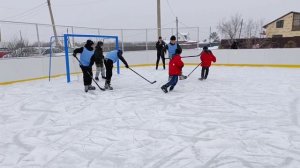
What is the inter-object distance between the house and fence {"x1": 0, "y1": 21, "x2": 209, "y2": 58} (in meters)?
22.2

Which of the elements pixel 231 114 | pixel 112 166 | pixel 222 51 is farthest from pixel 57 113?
pixel 222 51

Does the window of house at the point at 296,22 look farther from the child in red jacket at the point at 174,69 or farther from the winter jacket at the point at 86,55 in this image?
the winter jacket at the point at 86,55

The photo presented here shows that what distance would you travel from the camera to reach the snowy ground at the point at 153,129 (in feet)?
8.67

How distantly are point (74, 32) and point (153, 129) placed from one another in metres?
8.05

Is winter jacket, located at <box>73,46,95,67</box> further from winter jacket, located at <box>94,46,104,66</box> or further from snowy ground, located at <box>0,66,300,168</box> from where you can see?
winter jacket, located at <box>94,46,104,66</box>

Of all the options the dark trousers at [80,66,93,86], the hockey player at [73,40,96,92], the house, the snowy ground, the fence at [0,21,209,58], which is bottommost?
the snowy ground

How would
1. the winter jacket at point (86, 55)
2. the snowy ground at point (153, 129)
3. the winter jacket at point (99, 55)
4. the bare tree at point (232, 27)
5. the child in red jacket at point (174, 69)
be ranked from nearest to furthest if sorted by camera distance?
1. the snowy ground at point (153, 129)
2. the child in red jacket at point (174, 69)
3. the winter jacket at point (86, 55)
4. the winter jacket at point (99, 55)
5. the bare tree at point (232, 27)

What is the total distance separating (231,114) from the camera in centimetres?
413

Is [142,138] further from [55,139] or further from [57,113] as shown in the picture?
[57,113]

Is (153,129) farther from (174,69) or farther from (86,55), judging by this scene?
(86,55)

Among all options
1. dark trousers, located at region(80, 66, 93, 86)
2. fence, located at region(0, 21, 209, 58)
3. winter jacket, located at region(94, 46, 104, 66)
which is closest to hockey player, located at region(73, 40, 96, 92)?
dark trousers, located at region(80, 66, 93, 86)

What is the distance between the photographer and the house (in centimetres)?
3109

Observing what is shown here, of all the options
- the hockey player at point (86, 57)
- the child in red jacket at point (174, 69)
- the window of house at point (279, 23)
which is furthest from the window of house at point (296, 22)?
the hockey player at point (86, 57)

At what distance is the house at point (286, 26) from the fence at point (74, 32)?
22195mm
